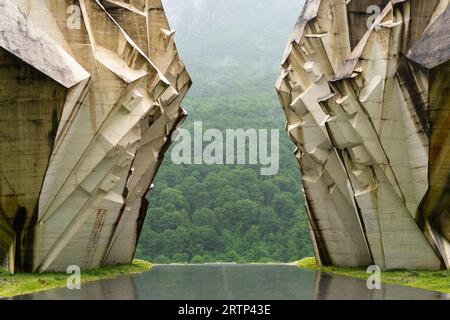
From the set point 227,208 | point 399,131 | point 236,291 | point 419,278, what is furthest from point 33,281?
point 227,208

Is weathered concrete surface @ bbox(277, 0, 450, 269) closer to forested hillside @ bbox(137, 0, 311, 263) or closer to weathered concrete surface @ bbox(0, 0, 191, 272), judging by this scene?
weathered concrete surface @ bbox(0, 0, 191, 272)

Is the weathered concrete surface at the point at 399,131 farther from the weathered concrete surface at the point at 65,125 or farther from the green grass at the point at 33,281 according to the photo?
the green grass at the point at 33,281

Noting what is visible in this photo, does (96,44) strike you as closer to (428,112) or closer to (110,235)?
(110,235)

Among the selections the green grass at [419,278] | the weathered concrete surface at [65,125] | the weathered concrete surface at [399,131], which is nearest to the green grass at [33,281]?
the weathered concrete surface at [65,125]

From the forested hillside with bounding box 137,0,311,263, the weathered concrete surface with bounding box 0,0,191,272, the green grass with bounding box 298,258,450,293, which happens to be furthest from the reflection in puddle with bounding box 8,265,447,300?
the forested hillside with bounding box 137,0,311,263

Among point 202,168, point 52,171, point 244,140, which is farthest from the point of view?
point 244,140

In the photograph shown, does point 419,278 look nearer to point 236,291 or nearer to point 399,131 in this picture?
point 399,131
